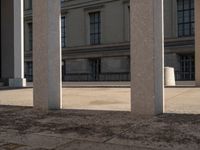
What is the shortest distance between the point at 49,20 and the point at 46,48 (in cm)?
82

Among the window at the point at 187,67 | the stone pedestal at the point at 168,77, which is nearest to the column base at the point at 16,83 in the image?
the stone pedestal at the point at 168,77

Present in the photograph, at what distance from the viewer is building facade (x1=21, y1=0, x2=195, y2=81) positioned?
118ft

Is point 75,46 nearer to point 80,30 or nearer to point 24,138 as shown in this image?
point 80,30

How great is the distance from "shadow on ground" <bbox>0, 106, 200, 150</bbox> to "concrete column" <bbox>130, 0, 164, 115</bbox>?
391 mm

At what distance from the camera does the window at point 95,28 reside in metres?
43.3

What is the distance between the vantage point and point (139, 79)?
758cm

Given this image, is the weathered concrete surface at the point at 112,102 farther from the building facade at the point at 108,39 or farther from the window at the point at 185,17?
the window at the point at 185,17

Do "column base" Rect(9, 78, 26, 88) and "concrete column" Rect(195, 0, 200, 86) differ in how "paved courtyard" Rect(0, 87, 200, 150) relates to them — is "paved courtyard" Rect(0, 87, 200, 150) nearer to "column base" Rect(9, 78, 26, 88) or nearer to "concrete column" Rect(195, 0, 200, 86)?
"concrete column" Rect(195, 0, 200, 86)

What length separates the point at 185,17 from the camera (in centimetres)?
3684

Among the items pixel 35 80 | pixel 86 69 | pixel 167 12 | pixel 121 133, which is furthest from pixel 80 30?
pixel 121 133

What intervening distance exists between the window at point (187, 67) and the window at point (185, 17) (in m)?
2.70

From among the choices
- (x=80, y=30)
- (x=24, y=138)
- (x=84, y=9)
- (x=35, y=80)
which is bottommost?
(x=24, y=138)

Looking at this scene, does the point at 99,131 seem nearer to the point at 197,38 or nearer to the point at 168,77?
the point at 197,38

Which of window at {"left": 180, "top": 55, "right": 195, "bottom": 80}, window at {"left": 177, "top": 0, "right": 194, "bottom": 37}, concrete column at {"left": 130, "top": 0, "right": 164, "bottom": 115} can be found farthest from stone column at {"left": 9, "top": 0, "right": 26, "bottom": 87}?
window at {"left": 177, "top": 0, "right": 194, "bottom": 37}
